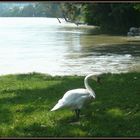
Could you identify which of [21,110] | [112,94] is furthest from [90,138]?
[112,94]

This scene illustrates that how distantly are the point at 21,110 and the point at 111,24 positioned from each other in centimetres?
4106

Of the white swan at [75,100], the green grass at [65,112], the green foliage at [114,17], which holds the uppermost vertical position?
the white swan at [75,100]

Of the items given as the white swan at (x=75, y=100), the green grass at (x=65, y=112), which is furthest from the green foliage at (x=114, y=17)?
the white swan at (x=75, y=100)

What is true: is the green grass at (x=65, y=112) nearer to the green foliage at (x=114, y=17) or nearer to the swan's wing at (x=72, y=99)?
the swan's wing at (x=72, y=99)

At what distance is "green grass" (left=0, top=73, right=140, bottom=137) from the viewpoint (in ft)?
27.3

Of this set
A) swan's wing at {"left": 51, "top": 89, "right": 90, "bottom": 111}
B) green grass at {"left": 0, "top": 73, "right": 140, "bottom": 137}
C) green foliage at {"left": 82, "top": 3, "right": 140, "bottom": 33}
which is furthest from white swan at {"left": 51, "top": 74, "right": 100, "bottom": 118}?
green foliage at {"left": 82, "top": 3, "right": 140, "bottom": 33}

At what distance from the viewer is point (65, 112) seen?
9.84 m

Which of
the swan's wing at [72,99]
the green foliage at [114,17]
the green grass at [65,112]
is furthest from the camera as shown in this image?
the green foliage at [114,17]

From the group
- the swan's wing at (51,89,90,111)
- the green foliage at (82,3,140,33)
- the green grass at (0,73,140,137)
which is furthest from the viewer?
the green foliage at (82,3,140,33)

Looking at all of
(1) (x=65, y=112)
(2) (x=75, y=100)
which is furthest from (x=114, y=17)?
(2) (x=75, y=100)

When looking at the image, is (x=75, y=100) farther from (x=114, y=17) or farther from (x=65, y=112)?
(x=114, y=17)

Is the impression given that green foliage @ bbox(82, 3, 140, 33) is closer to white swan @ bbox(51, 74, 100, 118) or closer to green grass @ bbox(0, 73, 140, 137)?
green grass @ bbox(0, 73, 140, 137)

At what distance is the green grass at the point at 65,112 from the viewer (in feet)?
27.3

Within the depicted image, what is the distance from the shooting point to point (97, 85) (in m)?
13.9
